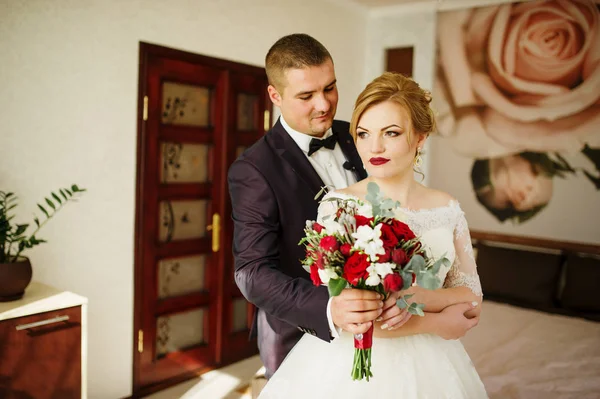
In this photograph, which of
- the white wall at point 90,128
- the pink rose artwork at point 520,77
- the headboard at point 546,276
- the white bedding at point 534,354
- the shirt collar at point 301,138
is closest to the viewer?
the shirt collar at point 301,138

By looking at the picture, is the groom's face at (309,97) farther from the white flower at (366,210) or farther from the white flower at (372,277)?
the white flower at (372,277)

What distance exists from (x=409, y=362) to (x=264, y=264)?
20.2 inches

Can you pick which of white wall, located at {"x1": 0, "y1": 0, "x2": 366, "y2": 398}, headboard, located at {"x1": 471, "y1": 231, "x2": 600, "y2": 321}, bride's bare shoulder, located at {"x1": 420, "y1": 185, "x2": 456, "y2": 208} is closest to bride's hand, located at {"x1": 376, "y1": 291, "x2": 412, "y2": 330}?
bride's bare shoulder, located at {"x1": 420, "y1": 185, "x2": 456, "y2": 208}

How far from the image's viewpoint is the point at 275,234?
1711 mm

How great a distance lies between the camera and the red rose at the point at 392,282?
1.21 metres

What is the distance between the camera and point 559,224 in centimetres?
478

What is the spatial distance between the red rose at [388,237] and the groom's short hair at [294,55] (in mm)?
790

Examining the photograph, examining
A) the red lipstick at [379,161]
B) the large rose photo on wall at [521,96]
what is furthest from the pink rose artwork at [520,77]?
the red lipstick at [379,161]

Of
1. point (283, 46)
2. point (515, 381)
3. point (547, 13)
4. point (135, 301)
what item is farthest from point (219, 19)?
point (515, 381)

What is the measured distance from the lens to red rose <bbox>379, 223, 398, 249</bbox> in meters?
1.23

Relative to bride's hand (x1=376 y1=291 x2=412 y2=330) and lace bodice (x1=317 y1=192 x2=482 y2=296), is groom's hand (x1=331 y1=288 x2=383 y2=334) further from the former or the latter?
lace bodice (x1=317 y1=192 x2=482 y2=296)

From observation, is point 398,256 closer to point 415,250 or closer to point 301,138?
point 415,250

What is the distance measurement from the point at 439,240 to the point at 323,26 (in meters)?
4.06

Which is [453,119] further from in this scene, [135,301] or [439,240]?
[439,240]
